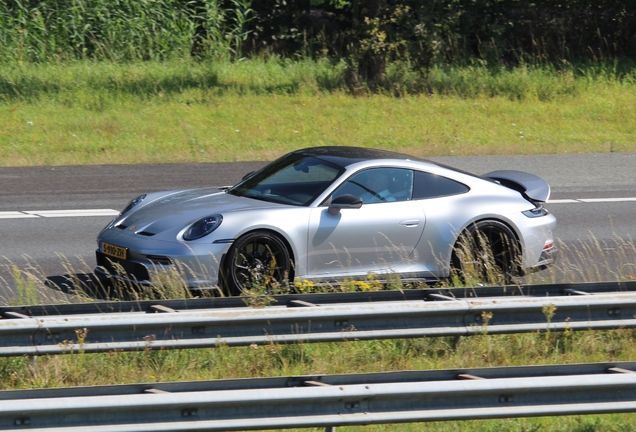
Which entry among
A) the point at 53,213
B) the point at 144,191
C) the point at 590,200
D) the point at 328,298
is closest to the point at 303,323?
the point at 328,298

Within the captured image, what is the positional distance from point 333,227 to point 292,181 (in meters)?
0.87

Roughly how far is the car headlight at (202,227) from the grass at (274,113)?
7070 millimetres

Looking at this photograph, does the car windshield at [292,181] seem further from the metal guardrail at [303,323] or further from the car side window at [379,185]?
the metal guardrail at [303,323]

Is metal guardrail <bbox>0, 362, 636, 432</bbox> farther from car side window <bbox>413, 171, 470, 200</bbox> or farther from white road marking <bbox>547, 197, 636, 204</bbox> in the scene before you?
white road marking <bbox>547, 197, 636, 204</bbox>

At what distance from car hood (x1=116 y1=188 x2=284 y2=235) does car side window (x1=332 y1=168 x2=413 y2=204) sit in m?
0.73

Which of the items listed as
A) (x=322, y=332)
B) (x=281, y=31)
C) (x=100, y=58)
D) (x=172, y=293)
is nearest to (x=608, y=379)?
(x=322, y=332)

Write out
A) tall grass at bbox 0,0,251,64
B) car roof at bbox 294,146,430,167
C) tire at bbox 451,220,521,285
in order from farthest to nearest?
1. tall grass at bbox 0,0,251,64
2. car roof at bbox 294,146,430,167
3. tire at bbox 451,220,521,285

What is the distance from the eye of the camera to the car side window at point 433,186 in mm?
8578

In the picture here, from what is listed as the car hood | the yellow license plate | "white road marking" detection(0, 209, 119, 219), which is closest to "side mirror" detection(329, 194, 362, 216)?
the car hood

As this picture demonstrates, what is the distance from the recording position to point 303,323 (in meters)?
5.65

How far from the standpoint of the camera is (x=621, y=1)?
25.7 meters

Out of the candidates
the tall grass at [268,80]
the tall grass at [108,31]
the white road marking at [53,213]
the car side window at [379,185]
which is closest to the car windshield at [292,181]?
the car side window at [379,185]

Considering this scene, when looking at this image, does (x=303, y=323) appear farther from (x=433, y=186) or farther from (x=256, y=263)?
(x=433, y=186)

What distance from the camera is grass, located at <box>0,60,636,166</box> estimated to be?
51.2 feet
